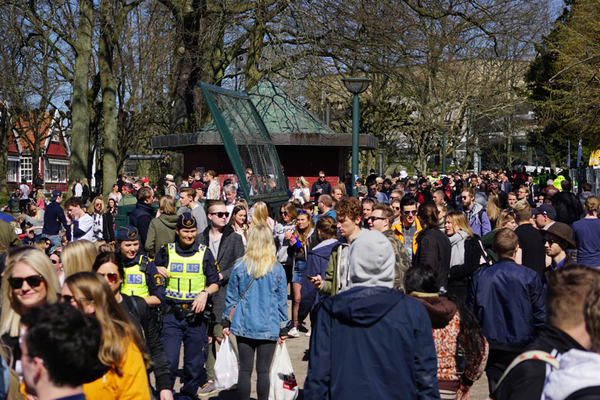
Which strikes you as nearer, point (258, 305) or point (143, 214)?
point (258, 305)

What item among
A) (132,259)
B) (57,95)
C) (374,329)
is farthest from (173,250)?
(57,95)

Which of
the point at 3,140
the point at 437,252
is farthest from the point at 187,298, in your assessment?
the point at 3,140

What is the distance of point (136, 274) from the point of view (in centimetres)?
530

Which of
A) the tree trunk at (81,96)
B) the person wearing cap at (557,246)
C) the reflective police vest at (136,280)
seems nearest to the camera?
the reflective police vest at (136,280)

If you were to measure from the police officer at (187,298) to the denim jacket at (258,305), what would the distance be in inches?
8.0

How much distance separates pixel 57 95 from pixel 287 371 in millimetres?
38320

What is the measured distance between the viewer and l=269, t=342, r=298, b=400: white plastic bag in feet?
17.6

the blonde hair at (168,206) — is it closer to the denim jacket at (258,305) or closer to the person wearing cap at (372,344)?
the denim jacket at (258,305)

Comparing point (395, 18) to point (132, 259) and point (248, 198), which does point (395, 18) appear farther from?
point (132, 259)

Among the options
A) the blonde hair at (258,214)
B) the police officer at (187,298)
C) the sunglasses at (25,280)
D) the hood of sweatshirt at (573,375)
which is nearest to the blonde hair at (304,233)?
the blonde hair at (258,214)

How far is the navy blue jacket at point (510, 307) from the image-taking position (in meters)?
4.90

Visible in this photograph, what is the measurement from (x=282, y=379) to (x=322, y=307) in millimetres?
2122

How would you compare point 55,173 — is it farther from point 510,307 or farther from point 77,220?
point 510,307

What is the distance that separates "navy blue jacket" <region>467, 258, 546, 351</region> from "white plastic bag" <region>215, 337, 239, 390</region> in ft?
7.51
